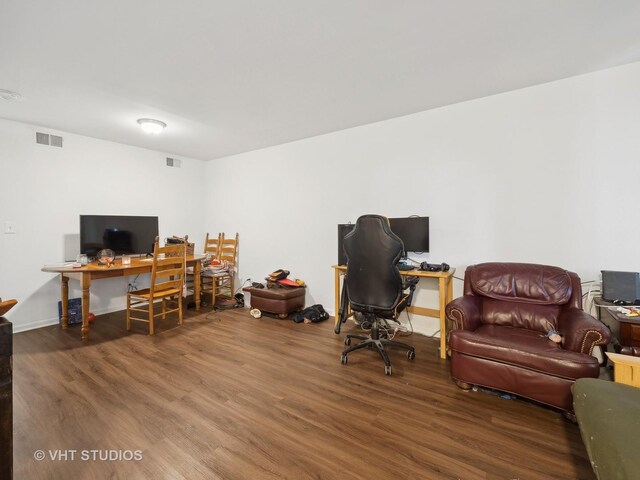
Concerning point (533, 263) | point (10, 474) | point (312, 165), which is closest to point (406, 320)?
point (533, 263)

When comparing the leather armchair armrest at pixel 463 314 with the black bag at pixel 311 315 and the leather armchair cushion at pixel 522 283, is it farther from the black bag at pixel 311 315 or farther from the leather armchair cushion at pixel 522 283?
the black bag at pixel 311 315

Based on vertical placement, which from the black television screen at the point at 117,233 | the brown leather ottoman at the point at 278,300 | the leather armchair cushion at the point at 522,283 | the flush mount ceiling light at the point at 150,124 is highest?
the flush mount ceiling light at the point at 150,124

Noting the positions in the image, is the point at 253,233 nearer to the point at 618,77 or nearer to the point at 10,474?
the point at 10,474

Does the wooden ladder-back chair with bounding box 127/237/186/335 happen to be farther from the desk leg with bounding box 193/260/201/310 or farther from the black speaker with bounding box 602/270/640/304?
the black speaker with bounding box 602/270/640/304

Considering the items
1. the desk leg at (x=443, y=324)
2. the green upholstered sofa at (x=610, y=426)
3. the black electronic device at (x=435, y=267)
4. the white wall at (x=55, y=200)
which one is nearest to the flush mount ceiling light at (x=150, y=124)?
the white wall at (x=55, y=200)

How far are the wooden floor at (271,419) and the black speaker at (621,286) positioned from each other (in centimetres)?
110

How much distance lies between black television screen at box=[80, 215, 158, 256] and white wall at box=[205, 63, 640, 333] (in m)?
2.11

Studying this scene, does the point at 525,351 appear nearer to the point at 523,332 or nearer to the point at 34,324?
the point at 523,332

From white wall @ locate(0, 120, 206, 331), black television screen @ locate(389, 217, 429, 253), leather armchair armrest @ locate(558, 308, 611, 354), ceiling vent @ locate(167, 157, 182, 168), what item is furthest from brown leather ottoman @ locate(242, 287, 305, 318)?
leather armchair armrest @ locate(558, 308, 611, 354)

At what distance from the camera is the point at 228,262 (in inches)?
199

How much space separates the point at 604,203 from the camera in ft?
Result: 8.28

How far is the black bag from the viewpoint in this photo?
383 cm

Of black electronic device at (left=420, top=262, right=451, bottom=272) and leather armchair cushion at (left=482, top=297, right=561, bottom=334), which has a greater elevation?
black electronic device at (left=420, top=262, right=451, bottom=272)

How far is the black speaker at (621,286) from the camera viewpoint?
2.23 m
